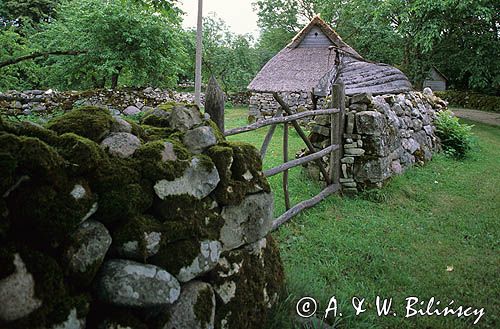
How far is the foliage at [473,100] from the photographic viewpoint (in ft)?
66.6

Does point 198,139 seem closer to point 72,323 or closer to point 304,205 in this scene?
point 72,323

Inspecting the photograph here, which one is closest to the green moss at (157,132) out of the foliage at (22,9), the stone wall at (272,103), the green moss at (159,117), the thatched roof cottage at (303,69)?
the green moss at (159,117)

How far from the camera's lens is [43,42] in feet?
55.8

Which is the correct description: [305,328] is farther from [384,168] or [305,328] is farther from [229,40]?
[229,40]

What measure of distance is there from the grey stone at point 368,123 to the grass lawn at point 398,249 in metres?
0.93

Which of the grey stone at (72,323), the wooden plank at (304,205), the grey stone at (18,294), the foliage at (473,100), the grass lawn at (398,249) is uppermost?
the foliage at (473,100)

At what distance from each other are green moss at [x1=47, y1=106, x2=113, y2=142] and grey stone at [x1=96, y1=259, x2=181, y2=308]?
25.0 inches

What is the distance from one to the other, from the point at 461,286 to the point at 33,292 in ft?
11.2

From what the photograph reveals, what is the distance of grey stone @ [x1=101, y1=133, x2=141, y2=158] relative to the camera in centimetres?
193

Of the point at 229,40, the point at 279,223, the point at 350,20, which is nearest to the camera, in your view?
the point at 279,223

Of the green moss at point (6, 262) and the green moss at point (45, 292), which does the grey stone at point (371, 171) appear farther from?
the green moss at point (6, 262)

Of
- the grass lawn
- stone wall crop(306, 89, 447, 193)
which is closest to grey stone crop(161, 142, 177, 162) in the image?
the grass lawn

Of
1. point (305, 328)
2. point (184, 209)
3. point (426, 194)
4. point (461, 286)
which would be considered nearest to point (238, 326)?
point (305, 328)

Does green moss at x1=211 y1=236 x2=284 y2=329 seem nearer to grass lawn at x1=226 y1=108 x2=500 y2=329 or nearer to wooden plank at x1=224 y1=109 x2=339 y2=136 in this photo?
grass lawn at x1=226 y1=108 x2=500 y2=329
